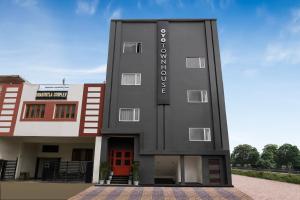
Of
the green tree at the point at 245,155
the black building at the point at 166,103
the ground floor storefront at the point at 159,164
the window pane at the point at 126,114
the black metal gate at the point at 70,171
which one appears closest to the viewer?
the ground floor storefront at the point at 159,164

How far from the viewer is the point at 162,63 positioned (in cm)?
2256

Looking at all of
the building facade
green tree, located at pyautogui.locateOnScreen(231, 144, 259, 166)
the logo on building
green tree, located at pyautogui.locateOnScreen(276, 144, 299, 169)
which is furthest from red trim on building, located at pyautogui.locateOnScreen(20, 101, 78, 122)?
green tree, located at pyautogui.locateOnScreen(276, 144, 299, 169)

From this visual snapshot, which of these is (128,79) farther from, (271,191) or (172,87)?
(271,191)

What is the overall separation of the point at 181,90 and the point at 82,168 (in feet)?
40.0

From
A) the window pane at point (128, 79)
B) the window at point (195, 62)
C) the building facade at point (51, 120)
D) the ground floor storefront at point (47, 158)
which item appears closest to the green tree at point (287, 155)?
the window at point (195, 62)

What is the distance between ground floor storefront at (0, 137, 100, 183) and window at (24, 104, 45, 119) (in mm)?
2625

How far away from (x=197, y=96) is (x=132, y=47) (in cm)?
875

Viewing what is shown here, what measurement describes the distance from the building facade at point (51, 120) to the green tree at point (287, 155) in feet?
265

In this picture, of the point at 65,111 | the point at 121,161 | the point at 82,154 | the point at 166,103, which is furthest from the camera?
the point at 82,154

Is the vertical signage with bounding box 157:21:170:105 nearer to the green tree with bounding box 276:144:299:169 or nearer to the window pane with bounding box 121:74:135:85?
the window pane with bounding box 121:74:135:85

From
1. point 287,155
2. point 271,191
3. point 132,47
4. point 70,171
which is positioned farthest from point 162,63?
point 287,155

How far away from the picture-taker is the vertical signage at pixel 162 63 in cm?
2139

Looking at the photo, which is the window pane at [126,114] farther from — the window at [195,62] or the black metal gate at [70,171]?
the window at [195,62]

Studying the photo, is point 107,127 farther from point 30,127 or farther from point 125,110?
point 30,127
